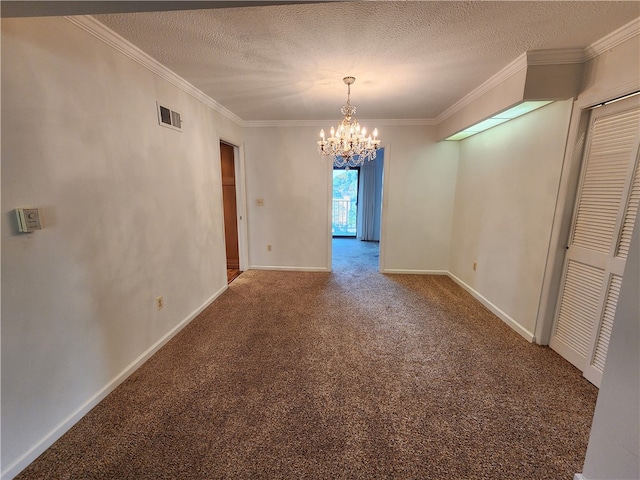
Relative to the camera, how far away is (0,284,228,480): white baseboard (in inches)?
49.8

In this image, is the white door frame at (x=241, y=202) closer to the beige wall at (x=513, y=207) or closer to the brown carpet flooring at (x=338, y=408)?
the brown carpet flooring at (x=338, y=408)

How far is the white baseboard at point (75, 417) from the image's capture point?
1.26 m

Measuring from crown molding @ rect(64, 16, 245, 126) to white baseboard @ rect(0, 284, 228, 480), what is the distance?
2.22m

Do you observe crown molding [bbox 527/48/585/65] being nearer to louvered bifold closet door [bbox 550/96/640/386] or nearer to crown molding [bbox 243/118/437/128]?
louvered bifold closet door [bbox 550/96/640/386]

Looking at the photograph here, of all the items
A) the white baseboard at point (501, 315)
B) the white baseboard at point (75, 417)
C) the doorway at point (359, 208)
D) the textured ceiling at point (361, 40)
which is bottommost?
the white baseboard at point (75, 417)

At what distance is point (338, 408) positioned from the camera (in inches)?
65.3

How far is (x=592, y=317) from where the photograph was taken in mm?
1891

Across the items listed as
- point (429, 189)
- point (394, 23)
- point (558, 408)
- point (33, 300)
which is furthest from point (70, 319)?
point (429, 189)

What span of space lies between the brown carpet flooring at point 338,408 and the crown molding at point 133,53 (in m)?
2.30

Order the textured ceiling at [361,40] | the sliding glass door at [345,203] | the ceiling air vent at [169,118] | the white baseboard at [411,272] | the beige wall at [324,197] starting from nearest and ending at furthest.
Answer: the textured ceiling at [361,40]
the ceiling air vent at [169,118]
the beige wall at [324,197]
the white baseboard at [411,272]
the sliding glass door at [345,203]

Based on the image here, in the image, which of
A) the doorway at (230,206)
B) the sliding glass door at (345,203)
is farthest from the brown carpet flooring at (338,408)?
the sliding glass door at (345,203)

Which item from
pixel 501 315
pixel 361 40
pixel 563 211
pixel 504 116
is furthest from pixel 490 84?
pixel 501 315

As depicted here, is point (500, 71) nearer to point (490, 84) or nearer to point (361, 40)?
point (490, 84)

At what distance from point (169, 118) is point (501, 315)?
3798mm
